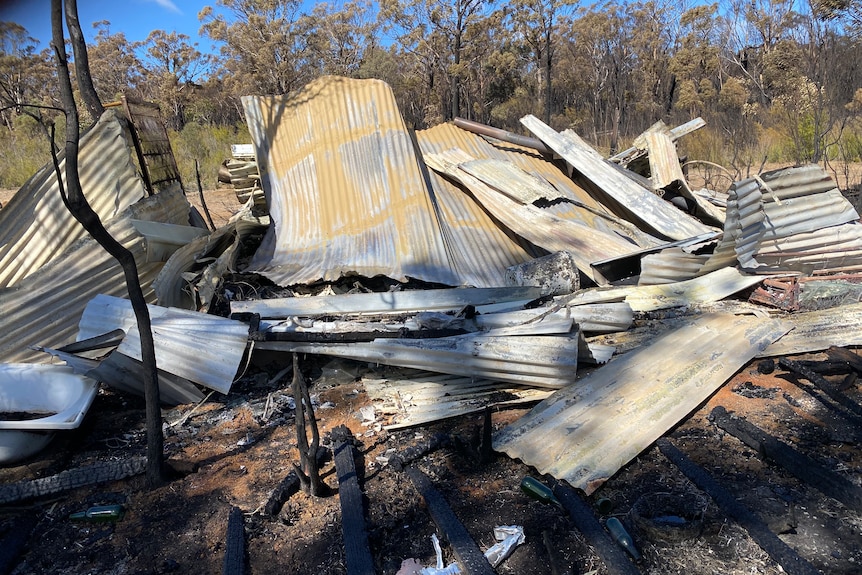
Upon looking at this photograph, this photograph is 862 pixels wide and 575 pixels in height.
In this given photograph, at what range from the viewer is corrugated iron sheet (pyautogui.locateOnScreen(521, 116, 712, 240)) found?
5621 mm

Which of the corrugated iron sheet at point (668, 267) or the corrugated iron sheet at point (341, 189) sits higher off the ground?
the corrugated iron sheet at point (341, 189)

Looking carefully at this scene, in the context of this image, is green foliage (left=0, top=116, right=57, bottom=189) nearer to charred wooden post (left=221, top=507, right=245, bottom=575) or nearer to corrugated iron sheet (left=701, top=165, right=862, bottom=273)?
charred wooden post (left=221, top=507, right=245, bottom=575)

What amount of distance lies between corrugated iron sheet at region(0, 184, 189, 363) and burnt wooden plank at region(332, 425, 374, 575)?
264cm

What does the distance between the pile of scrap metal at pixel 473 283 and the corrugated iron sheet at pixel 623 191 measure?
1.3 inches

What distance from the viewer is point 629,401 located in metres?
3.12

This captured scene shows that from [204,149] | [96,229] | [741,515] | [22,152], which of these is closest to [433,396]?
[741,515]

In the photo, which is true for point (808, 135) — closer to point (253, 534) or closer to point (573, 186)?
point (573, 186)

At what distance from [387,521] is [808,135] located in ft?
39.1

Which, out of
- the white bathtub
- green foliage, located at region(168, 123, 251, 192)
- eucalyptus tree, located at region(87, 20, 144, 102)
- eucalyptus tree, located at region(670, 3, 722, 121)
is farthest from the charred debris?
eucalyptus tree, located at region(87, 20, 144, 102)

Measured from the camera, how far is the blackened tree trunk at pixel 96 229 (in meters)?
2.15

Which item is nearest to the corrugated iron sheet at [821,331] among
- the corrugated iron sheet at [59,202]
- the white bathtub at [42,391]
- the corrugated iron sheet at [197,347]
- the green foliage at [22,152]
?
the corrugated iron sheet at [197,347]

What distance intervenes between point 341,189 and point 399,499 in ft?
11.2

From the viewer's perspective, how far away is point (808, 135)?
1078 cm

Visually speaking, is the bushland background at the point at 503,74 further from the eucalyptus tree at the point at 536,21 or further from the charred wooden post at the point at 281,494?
the charred wooden post at the point at 281,494
